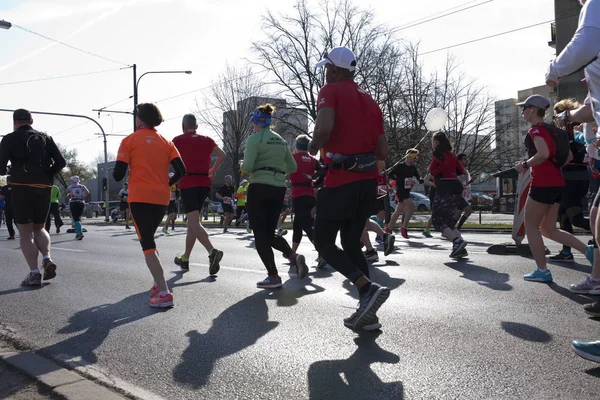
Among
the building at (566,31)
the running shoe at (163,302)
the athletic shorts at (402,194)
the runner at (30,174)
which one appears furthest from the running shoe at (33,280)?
the building at (566,31)

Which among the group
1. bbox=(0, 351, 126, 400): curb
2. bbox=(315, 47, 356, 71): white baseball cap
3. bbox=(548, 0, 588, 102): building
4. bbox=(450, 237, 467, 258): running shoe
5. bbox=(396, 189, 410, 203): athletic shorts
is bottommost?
bbox=(0, 351, 126, 400): curb

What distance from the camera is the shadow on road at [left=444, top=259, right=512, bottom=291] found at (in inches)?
235

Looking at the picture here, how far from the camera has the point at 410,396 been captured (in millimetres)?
2938

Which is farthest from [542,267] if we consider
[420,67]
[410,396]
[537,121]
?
[420,67]

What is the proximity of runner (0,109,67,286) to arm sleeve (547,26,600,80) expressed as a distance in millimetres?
5600

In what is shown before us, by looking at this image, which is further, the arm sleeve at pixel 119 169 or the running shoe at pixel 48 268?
the running shoe at pixel 48 268

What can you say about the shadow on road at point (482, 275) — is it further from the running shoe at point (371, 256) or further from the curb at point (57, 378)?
the curb at point (57, 378)

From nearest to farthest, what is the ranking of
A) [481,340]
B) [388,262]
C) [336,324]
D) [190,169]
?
[481,340]
[336,324]
[190,169]
[388,262]

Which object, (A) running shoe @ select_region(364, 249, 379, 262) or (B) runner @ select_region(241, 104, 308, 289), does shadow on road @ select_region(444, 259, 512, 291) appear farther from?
(B) runner @ select_region(241, 104, 308, 289)

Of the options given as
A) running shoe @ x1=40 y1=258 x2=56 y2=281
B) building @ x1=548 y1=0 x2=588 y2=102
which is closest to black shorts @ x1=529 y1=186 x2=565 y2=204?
running shoe @ x1=40 y1=258 x2=56 y2=281

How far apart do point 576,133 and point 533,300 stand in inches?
60.2

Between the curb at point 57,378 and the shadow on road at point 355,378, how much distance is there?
1.05m

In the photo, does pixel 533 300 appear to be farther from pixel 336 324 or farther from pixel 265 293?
pixel 265 293

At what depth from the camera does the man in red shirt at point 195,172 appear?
23.2ft
